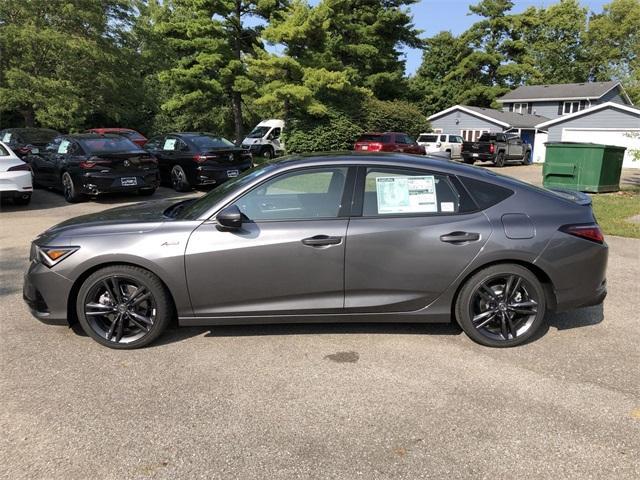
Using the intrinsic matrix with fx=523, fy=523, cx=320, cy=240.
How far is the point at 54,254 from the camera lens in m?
3.91

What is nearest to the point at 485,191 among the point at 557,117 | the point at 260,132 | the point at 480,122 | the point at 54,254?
the point at 54,254

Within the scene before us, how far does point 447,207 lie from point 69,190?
1015 centimetres

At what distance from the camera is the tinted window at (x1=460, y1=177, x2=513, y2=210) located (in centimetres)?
407

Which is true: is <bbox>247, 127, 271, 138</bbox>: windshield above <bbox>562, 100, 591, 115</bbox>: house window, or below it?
below

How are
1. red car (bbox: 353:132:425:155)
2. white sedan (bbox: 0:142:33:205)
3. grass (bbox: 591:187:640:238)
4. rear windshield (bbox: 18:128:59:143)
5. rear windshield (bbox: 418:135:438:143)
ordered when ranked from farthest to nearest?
rear windshield (bbox: 418:135:438:143), red car (bbox: 353:132:425:155), rear windshield (bbox: 18:128:59:143), white sedan (bbox: 0:142:33:205), grass (bbox: 591:187:640:238)

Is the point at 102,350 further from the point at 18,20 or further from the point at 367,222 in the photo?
the point at 18,20

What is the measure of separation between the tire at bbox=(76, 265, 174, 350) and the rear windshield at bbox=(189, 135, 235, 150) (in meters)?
9.54

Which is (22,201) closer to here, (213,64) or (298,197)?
(298,197)

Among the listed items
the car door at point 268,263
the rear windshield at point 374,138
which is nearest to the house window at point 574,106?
the rear windshield at point 374,138

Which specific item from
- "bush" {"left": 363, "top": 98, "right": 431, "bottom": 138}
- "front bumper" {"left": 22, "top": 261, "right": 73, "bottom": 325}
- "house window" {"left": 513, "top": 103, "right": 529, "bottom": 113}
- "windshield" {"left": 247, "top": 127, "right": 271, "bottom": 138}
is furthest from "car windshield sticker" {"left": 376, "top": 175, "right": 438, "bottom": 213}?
"house window" {"left": 513, "top": 103, "right": 529, "bottom": 113}

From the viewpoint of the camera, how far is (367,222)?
395 cm

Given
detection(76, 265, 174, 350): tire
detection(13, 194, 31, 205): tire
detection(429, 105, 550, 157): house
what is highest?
detection(429, 105, 550, 157): house

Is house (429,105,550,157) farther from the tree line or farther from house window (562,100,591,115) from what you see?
the tree line

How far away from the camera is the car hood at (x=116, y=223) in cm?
397
